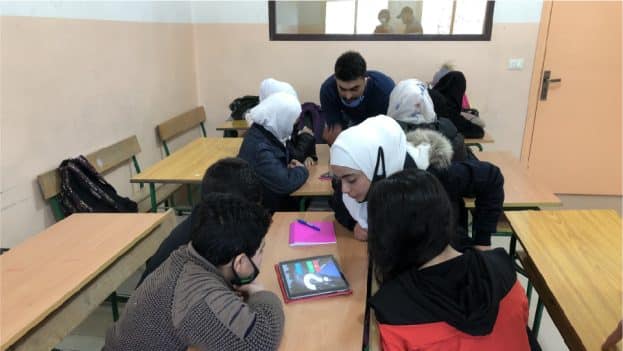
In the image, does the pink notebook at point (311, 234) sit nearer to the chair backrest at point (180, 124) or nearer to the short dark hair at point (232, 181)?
the short dark hair at point (232, 181)

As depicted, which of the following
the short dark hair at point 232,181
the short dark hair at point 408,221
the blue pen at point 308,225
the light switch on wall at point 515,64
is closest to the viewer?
the short dark hair at point 408,221

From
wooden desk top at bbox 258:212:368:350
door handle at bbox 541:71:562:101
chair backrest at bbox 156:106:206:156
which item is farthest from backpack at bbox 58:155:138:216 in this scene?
door handle at bbox 541:71:562:101

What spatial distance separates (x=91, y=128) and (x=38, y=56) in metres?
0.61

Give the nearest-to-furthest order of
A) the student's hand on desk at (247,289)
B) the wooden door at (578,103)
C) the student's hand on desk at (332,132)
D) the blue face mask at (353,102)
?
the student's hand on desk at (247,289) → the blue face mask at (353,102) → the student's hand on desk at (332,132) → the wooden door at (578,103)

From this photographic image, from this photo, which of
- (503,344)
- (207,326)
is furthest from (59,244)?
(503,344)

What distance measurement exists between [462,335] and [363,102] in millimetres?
2197

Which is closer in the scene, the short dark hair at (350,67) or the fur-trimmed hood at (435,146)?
the fur-trimmed hood at (435,146)

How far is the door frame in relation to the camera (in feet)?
13.3

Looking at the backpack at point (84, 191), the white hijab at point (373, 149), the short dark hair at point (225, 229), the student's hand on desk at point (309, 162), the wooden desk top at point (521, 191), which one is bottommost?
the backpack at point (84, 191)

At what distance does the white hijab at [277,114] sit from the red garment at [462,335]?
1534mm

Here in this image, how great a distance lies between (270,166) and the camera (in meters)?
2.33

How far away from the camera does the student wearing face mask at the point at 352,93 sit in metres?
2.82

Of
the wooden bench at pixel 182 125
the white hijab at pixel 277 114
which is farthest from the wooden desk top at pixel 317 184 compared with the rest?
the wooden bench at pixel 182 125

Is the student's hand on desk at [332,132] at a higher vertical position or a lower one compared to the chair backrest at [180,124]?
higher
